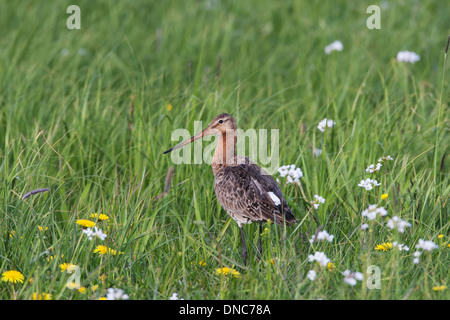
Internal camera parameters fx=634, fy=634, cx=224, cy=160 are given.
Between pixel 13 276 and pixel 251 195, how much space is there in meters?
1.64

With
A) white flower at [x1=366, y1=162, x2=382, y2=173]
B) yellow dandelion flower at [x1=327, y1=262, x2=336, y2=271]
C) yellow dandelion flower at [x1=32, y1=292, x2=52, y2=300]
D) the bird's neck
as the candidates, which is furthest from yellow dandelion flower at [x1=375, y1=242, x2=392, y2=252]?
yellow dandelion flower at [x1=32, y1=292, x2=52, y2=300]

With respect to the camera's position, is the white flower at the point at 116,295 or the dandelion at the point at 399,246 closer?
the white flower at the point at 116,295

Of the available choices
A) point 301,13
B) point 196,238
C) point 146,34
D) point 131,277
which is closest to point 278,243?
point 196,238

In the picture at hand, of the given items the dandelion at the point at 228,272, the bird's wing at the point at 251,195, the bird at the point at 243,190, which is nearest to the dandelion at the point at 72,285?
the dandelion at the point at 228,272

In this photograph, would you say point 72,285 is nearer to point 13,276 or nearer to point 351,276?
point 13,276

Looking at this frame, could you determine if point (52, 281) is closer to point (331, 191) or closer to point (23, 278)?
point (23, 278)

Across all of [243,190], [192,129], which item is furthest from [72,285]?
[192,129]

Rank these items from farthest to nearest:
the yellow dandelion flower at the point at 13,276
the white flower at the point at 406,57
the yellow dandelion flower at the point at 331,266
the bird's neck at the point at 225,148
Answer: the white flower at the point at 406,57
the bird's neck at the point at 225,148
the yellow dandelion flower at the point at 331,266
the yellow dandelion flower at the point at 13,276

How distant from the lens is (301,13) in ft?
29.6

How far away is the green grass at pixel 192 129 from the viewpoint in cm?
371

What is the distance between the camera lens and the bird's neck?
4742mm

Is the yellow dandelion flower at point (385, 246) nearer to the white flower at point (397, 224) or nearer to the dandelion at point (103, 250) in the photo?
the white flower at point (397, 224)

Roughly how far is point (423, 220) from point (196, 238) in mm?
1567

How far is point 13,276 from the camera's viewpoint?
349 cm
